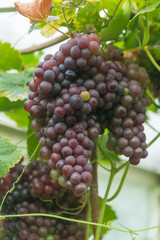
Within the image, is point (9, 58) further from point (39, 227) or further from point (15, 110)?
point (39, 227)

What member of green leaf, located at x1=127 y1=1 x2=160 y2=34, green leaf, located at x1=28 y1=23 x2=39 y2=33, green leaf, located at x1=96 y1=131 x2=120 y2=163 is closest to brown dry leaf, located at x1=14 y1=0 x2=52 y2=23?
green leaf, located at x1=28 y1=23 x2=39 y2=33

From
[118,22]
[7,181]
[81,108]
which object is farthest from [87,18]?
[7,181]

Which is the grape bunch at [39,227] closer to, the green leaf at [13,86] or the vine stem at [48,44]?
the green leaf at [13,86]

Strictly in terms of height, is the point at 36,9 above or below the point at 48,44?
above

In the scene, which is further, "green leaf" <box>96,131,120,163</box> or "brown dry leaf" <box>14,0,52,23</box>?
"green leaf" <box>96,131,120,163</box>

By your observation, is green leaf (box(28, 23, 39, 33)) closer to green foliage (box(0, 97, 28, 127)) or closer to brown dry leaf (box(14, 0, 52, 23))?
brown dry leaf (box(14, 0, 52, 23))

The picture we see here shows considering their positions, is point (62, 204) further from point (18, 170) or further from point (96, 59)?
point (96, 59)

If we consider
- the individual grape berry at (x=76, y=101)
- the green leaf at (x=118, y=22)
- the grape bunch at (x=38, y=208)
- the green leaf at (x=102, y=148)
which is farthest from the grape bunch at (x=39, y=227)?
the green leaf at (x=118, y=22)
